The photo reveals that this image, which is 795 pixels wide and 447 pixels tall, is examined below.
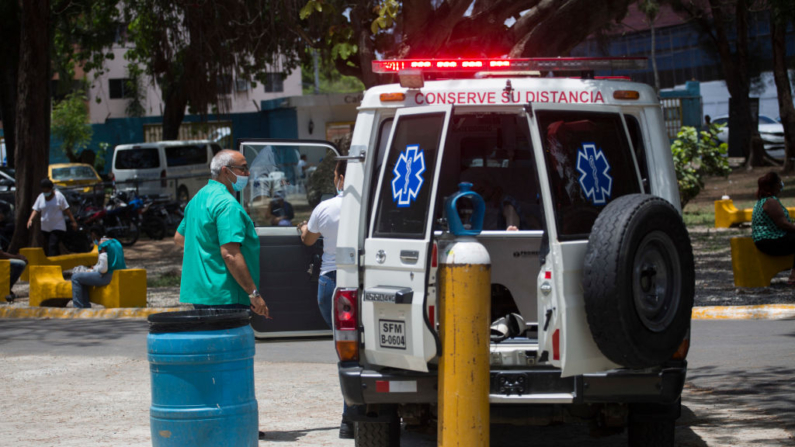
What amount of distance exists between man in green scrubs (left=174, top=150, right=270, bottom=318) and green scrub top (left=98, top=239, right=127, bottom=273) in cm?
643

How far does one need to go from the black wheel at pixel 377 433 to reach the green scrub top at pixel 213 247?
1.21 metres

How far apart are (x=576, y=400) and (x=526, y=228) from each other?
6.52ft

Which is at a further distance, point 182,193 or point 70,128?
point 70,128

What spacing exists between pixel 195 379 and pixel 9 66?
23329 mm

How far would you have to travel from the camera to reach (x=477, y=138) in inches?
269

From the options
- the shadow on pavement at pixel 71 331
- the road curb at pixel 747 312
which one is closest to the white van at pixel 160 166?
the shadow on pavement at pixel 71 331

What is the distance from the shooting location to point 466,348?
4.53 meters

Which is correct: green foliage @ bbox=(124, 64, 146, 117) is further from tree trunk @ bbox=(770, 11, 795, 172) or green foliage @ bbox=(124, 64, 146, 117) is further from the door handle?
the door handle

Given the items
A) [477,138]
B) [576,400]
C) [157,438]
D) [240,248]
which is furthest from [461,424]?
[477,138]

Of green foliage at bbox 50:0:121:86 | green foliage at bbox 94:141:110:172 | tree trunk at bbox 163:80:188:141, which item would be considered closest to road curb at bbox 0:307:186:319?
green foliage at bbox 50:0:121:86

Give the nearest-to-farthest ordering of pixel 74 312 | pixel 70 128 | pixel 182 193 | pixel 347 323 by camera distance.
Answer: pixel 347 323 → pixel 74 312 → pixel 182 193 → pixel 70 128

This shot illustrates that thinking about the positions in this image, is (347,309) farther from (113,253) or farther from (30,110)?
(30,110)

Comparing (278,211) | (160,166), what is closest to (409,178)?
(278,211)

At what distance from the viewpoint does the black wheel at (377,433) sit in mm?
5305
